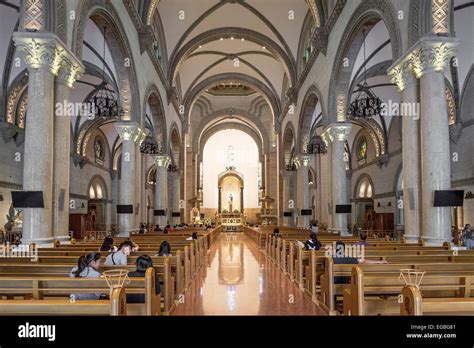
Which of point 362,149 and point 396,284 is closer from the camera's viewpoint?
point 396,284

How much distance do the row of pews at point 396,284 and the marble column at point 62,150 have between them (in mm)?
5722

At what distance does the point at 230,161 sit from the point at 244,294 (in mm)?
40420

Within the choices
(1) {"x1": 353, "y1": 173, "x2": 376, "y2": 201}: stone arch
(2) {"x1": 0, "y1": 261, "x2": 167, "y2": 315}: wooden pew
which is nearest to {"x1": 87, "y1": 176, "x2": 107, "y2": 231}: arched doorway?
(1) {"x1": 353, "y1": 173, "x2": 376, "y2": 201}: stone arch

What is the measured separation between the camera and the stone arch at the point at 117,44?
10.6m

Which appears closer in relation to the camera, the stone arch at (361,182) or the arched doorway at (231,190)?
the stone arch at (361,182)

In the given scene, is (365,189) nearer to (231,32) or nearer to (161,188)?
(231,32)

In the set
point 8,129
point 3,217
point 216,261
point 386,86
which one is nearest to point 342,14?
point 386,86

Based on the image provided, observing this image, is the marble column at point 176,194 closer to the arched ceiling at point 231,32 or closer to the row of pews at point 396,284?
the arched ceiling at point 231,32

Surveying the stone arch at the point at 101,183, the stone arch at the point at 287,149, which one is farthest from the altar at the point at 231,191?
the stone arch at the point at 101,183

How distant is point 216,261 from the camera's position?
13.8 meters

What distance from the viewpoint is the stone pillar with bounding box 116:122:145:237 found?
625 inches

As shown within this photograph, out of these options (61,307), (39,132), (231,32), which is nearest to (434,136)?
(61,307)

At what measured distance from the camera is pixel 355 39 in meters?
14.7
